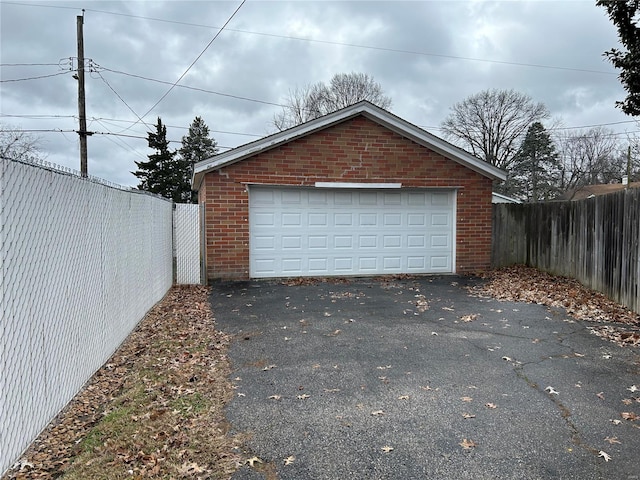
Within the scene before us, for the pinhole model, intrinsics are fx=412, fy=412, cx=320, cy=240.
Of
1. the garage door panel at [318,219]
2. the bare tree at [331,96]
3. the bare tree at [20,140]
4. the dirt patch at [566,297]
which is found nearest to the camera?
the dirt patch at [566,297]

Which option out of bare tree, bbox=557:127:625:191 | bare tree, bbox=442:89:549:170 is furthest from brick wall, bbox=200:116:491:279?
bare tree, bbox=557:127:625:191

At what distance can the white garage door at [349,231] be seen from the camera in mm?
10211

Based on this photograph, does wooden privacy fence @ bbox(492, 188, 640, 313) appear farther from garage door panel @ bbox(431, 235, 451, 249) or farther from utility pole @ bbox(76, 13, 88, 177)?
utility pole @ bbox(76, 13, 88, 177)

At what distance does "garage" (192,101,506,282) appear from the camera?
9867 mm

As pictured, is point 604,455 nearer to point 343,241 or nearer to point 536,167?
point 343,241

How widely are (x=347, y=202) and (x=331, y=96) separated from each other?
79.6ft

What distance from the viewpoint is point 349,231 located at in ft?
34.8

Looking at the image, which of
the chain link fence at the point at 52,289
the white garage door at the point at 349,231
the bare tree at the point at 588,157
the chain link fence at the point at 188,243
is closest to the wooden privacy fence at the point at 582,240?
the white garage door at the point at 349,231

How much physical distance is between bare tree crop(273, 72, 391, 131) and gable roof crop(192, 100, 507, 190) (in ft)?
73.0

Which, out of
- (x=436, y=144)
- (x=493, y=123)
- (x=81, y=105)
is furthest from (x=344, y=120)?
(x=493, y=123)

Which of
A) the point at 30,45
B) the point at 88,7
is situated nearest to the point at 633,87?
the point at 88,7

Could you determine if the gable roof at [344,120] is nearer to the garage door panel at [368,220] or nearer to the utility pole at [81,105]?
the garage door panel at [368,220]

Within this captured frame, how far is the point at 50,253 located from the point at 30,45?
16632 mm

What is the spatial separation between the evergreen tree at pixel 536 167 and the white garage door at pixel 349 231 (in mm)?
26915
